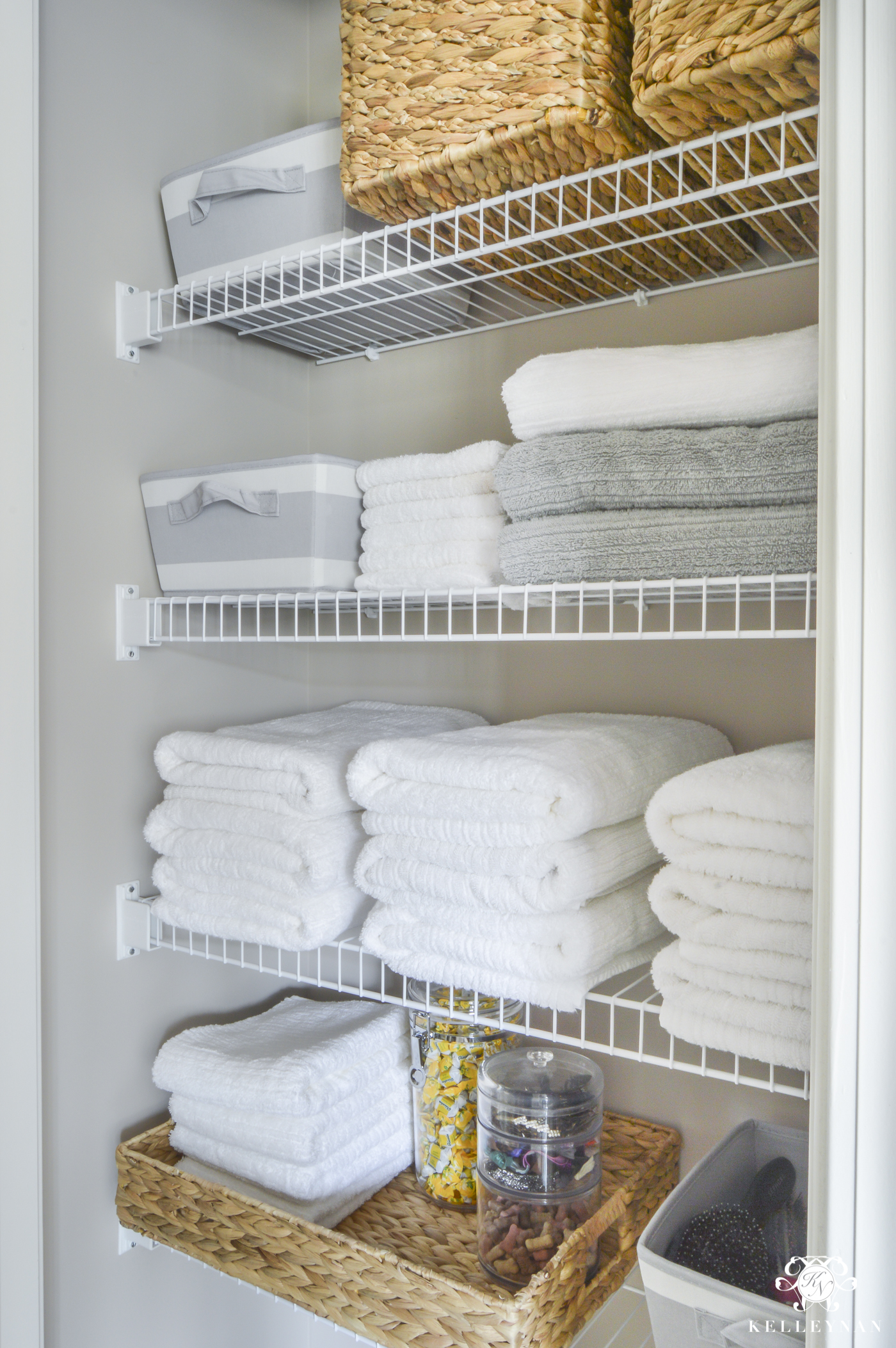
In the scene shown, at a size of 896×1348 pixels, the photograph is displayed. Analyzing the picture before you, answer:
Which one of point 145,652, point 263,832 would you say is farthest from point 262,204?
point 263,832

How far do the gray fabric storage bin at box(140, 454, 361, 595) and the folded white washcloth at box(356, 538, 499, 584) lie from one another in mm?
43

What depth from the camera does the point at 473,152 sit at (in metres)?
0.88

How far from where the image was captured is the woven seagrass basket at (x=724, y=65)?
697 mm

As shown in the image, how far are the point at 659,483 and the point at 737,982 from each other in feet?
1.37

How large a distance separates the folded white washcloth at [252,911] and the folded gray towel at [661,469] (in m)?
0.45

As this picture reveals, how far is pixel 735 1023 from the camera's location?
0.76 m

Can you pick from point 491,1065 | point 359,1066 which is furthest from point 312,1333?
point 491,1065

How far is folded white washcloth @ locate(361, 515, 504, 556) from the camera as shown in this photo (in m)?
0.97

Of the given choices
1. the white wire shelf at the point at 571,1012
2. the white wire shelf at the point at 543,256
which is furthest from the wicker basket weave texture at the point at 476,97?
the white wire shelf at the point at 571,1012

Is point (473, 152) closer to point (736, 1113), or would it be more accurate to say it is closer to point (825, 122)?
point (825, 122)

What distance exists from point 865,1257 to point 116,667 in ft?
3.09

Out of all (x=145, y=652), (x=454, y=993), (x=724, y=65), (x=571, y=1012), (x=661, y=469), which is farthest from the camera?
(x=145, y=652)

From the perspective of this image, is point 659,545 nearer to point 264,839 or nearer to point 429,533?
point 429,533

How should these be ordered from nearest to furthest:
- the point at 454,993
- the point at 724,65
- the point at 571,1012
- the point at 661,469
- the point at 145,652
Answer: the point at 724,65 → the point at 661,469 → the point at 571,1012 → the point at 454,993 → the point at 145,652
